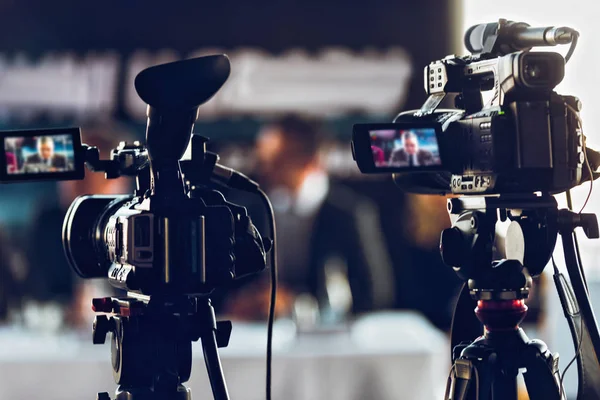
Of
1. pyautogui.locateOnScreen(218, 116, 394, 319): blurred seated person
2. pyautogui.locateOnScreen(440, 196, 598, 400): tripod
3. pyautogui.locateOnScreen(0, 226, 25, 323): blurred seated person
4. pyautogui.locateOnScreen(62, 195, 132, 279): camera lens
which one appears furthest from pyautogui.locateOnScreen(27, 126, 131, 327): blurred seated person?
pyautogui.locateOnScreen(440, 196, 598, 400): tripod

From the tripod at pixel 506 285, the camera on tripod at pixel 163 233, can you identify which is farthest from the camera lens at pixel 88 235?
the tripod at pixel 506 285

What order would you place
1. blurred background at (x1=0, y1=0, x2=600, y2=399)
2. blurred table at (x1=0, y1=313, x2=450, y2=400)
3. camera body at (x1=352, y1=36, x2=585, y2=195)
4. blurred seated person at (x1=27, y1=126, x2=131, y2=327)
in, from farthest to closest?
blurred background at (x1=0, y1=0, x2=600, y2=399)
blurred seated person at (x1=27, y1=126, x2=131, y2=327)
blurred table at (x1=0, y1=313, x2=450, y2=400)
camera body at (x1=352, y1=36, x2=585, y2=195)

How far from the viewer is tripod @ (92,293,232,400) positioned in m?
1.33

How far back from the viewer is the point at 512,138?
4.50 feet

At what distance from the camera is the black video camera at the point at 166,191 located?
126 cm

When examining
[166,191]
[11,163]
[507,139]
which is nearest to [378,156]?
[507,139]

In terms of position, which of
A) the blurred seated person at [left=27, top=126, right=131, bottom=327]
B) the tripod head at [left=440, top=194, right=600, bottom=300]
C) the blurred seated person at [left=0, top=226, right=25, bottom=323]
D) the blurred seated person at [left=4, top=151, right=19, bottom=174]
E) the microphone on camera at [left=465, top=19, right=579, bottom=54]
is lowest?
the blurred seated person at [left=0, top=226, right=25, bottom=323]

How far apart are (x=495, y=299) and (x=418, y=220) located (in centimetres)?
378

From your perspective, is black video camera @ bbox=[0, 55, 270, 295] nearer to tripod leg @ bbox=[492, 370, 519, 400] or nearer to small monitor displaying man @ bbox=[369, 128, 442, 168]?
small monitor displaying man @ bbox=[369, 128, 442, 168]

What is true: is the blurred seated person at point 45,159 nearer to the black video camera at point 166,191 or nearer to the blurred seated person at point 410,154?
the black video camera at point 166,191


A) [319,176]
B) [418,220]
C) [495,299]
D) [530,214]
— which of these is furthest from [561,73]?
[418,220]

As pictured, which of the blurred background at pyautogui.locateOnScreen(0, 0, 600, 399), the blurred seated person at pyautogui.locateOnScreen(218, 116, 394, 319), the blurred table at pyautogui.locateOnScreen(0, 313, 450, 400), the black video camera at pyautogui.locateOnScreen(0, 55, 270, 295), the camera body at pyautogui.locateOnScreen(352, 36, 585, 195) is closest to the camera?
the black video camera at pyautogui.locateOnScreen(0, 55, 270, 295)

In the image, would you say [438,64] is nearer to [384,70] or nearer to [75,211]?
[75,211]

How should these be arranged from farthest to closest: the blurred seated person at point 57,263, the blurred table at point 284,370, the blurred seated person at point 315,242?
the blurred seated person at point 57,263, the blurred seated person at point 315,242, the blurred table at point 284,370
